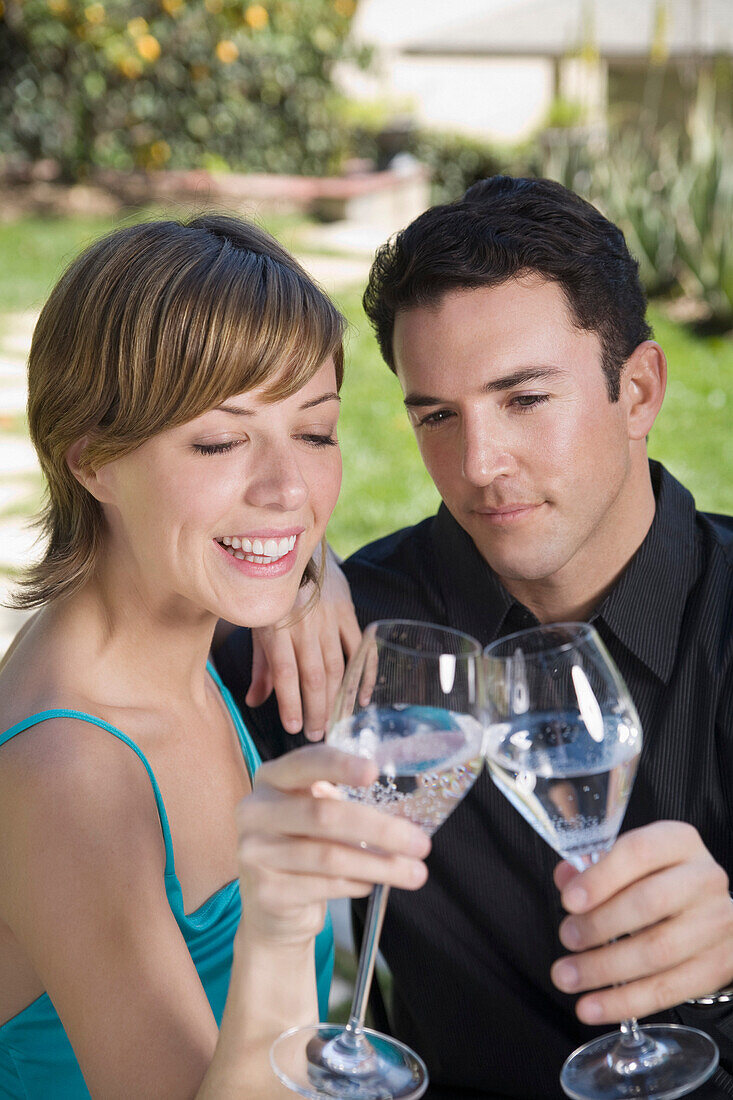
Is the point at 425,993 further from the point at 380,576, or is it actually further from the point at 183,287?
the point at 183,287

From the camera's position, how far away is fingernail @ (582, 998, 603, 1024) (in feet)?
5.12

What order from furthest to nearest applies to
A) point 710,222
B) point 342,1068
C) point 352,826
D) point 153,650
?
1. point 710,222
2. point 153,650
3. point 342,1068
4. point 352,826

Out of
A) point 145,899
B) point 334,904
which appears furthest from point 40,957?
point 334,904

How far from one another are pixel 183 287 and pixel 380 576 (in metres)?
1.02

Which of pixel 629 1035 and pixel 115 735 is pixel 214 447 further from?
pixel 629 1035

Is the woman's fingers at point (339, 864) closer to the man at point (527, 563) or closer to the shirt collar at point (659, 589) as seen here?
the man at point (527, 563)

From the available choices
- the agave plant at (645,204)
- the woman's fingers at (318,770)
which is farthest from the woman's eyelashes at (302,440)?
the agave plant at (645,204)

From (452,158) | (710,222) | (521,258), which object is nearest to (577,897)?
(521,258)

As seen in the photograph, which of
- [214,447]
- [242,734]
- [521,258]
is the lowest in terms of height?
[242,734]

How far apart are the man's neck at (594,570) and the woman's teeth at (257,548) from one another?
0.76 metres

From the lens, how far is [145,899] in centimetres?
191

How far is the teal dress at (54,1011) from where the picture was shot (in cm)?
214

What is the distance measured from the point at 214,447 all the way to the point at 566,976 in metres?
1.08

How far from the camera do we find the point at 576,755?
154 cm
